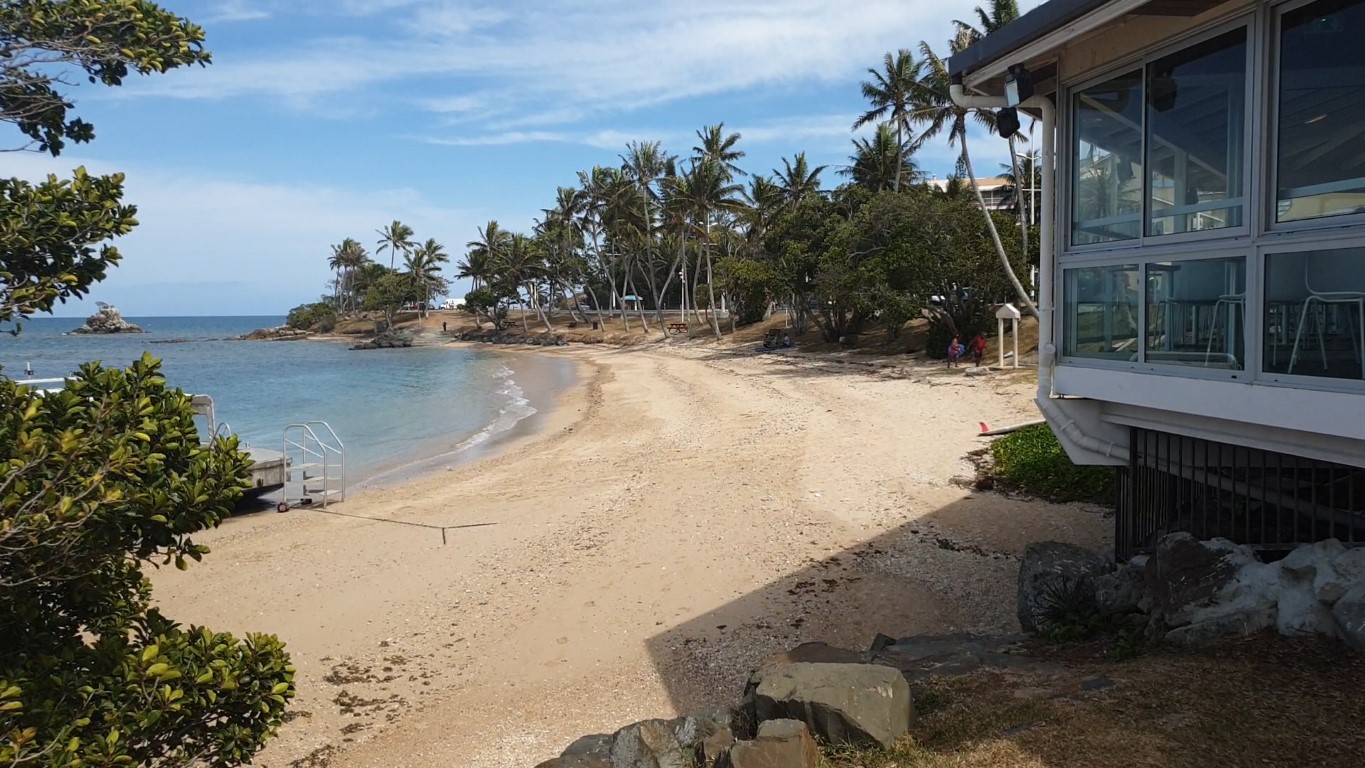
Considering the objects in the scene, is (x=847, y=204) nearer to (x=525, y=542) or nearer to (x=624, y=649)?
(x=525, y=542)

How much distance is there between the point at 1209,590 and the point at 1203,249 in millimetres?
2184

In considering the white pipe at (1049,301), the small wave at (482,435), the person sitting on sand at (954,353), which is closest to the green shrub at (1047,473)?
the white pipe at (1049,301)

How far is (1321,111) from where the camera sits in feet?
15.2

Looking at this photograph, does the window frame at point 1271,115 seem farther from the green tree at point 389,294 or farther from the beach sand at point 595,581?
the green tree at point 389,294

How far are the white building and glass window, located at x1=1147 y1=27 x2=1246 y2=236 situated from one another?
1 cm

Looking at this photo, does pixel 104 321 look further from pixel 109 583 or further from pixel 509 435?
pixel 109 583

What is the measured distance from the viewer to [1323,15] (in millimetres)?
4555

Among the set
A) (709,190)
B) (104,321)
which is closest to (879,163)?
(709,190)

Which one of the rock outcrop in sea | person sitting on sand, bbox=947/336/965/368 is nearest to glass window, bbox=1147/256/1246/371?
person sitting on sand, bbox=947/336/965/368

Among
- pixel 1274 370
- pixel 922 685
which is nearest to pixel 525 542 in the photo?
pixel 922 685

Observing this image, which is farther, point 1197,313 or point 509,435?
point 509,435

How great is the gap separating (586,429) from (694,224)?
107 ft

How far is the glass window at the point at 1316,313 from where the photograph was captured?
4.40m

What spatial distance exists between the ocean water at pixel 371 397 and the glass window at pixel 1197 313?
21.4ft
